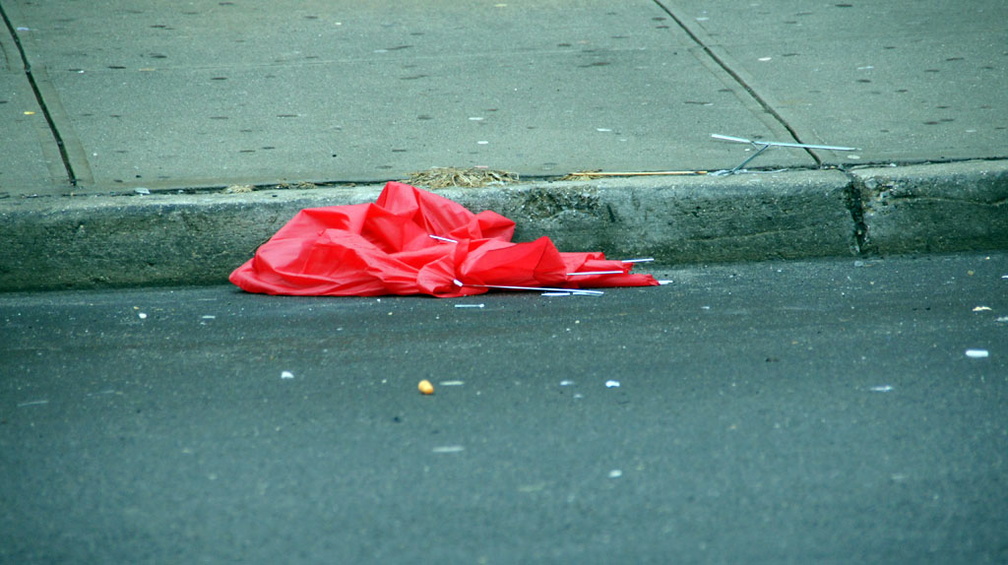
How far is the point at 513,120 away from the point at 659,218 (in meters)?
1.20

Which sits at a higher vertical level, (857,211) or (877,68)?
(877,68)

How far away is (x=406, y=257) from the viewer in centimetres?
450

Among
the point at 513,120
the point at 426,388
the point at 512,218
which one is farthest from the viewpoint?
the point at 513,120

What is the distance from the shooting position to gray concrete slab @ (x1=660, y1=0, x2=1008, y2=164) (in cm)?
531

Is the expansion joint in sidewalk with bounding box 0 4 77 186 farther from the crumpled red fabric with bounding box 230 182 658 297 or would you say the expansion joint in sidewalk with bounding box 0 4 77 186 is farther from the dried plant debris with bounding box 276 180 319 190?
the crumpled red fabric with bounding box 230 182 658 297

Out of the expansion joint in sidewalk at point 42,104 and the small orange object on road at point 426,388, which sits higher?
the expansion joint in sidewalk at point 42,104

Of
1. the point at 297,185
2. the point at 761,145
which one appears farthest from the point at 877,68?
the point at 297,185

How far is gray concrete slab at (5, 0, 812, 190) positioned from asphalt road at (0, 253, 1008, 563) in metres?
1.01

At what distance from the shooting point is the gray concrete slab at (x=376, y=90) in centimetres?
516

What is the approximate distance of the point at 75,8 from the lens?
23.8ft

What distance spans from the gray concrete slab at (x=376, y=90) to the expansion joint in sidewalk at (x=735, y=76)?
0.05 m

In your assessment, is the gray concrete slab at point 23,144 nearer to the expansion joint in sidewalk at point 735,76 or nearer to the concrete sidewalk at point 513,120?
the concrete sidewalk at point 513,120

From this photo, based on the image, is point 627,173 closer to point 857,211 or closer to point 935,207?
point 857,211

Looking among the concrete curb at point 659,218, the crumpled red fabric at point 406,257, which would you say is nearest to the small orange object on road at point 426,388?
the crumpled red fabric at point 406,257
